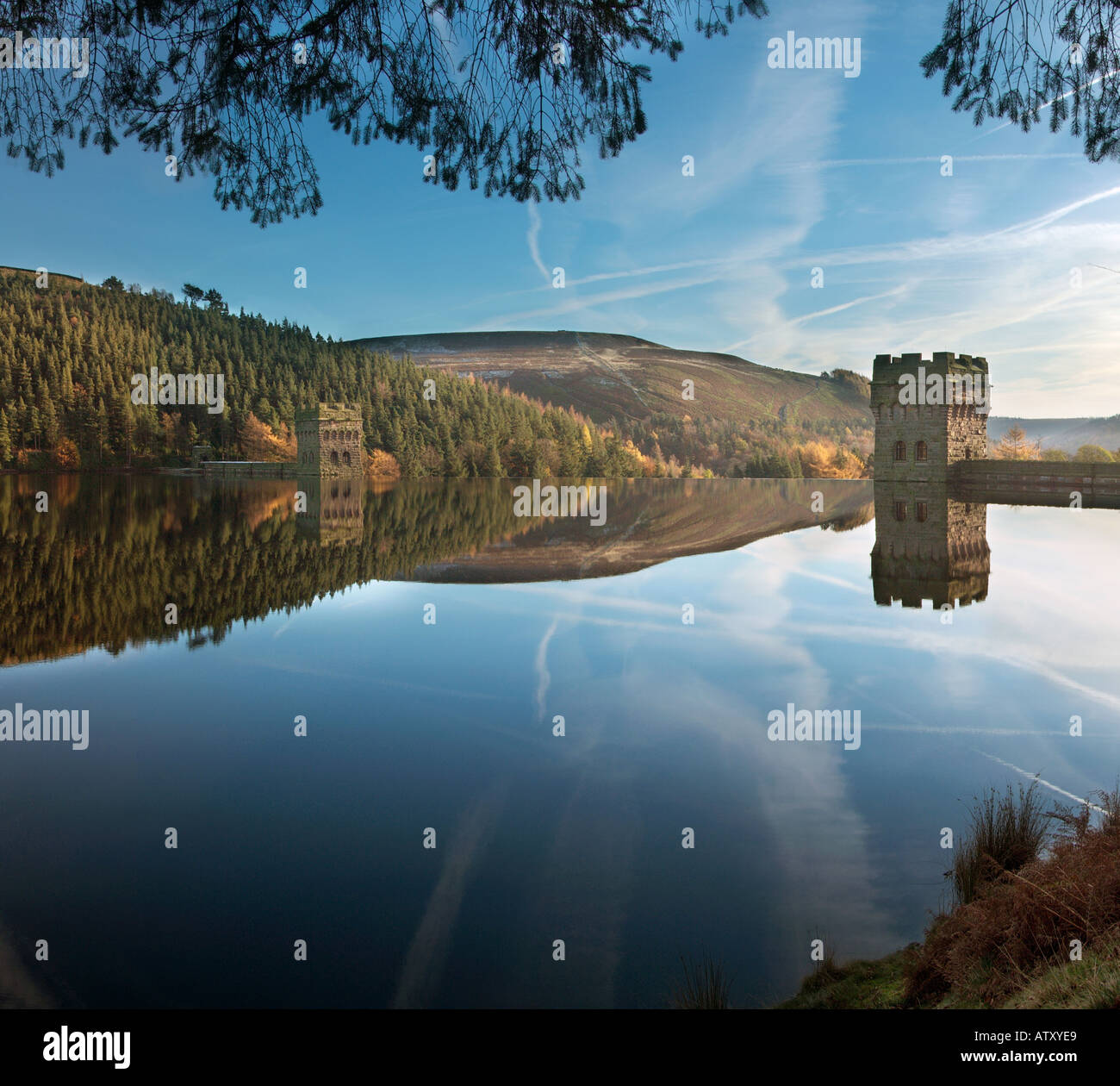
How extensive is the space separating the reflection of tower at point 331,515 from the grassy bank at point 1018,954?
3550 cm

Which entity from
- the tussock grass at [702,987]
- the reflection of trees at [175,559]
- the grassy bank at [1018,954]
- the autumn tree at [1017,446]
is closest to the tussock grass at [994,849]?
the grassy bank at [1018,954]

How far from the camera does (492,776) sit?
9852 millimetres

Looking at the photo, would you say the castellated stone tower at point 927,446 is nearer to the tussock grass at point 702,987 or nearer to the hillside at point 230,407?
the tussock grass at point 702,987

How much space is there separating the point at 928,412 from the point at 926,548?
43.9 feet

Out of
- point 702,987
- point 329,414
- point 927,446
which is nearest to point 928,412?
point 927,446

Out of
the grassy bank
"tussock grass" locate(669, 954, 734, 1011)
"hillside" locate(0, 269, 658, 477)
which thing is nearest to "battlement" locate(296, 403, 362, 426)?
"hillside" locate(0, 269, 658, 477)

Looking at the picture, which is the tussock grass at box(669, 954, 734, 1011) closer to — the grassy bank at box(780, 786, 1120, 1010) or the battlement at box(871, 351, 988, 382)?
the grassy bank at box(780, 786, 1120, 1010)

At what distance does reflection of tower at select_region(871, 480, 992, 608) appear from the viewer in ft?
93.9

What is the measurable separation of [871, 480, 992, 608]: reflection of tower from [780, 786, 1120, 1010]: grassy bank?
2098cm

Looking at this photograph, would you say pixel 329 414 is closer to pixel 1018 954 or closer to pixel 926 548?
pixel 926 548

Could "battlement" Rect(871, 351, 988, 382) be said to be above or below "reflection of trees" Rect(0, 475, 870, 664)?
above

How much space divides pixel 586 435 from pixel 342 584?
380ft

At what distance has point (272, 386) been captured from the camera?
139 meters

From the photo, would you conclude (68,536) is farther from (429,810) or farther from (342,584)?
(429,810)
